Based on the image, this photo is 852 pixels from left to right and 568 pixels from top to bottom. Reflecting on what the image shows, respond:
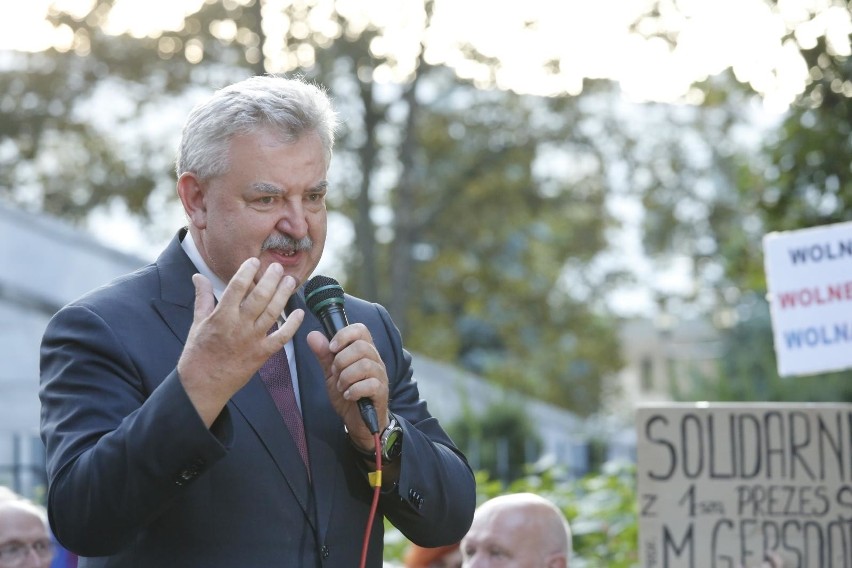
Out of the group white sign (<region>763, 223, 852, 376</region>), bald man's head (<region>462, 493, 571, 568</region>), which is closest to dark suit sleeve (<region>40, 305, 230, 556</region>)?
bald man's head (<region>462, 493, 571, 568</region>)

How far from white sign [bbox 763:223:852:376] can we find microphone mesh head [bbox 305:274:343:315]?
2960mm

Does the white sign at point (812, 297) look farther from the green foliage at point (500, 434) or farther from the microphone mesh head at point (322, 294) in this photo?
A: the green foliage at point (500, 434)

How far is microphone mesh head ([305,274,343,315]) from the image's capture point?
2578 mm

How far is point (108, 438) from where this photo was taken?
232 cm

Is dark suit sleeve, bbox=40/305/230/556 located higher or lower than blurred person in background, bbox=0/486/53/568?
higher

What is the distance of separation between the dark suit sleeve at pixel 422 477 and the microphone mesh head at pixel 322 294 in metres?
0.26

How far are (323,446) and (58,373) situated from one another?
514mm

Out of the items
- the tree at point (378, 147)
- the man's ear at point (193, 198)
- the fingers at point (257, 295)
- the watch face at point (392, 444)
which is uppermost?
the tree at point (378, 147)

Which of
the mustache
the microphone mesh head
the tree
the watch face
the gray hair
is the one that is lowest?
the watch face

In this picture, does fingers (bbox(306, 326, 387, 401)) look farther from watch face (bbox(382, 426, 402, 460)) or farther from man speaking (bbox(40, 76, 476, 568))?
watch face (bbox(382, 426, 402, 460))

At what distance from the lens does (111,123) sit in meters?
17.7

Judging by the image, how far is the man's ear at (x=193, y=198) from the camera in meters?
2.67

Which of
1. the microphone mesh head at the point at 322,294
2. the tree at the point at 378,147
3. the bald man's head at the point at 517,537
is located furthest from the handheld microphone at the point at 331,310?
the tree at the point at 378,147

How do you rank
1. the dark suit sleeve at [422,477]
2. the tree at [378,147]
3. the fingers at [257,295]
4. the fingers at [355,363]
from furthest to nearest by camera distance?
1. the tree at [378,147]
2. the dark suit sleeve at [422,477]
3. the fingers at [355,363]
4. the fingers at [257,295]
